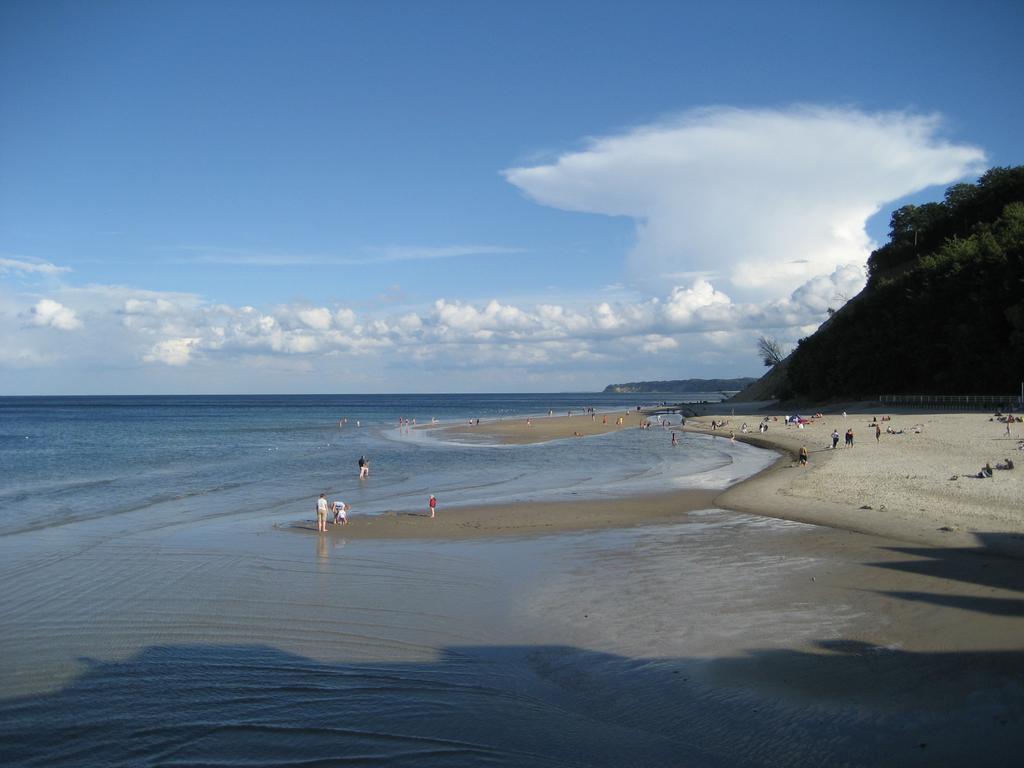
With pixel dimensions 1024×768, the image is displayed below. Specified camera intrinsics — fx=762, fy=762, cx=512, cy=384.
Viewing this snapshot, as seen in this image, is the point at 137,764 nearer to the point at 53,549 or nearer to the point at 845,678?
the point at 845,678

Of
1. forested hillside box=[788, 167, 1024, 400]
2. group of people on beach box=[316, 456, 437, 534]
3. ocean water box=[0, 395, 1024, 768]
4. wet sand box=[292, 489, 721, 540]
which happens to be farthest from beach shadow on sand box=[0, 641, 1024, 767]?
forested hillside box=[788, 167, 1024, 400]

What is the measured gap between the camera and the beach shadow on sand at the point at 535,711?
7488 mm

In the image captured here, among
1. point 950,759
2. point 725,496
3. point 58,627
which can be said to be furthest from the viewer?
point 725,496

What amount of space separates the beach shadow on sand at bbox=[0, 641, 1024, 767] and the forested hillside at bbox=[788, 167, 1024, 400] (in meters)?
55.3

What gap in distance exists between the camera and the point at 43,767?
7383 mm

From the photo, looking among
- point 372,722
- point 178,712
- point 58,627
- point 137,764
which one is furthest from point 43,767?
point 58,627

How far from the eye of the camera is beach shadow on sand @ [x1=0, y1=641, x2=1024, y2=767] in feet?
24.6

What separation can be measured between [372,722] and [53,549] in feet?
44.8

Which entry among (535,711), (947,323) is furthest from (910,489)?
(947,323)

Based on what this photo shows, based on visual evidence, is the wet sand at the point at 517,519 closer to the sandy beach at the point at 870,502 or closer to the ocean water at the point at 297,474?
the sandy beach at the point at 870,502

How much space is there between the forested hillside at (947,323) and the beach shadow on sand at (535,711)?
5528 centimetres

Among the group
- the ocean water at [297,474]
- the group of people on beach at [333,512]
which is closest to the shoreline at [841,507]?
the group of people on beach at [333,512]

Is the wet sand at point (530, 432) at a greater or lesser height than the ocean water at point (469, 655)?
greater

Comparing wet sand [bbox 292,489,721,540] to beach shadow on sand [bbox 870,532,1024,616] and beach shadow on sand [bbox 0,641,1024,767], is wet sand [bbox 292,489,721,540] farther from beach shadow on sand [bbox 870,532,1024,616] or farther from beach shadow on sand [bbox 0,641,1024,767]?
beach shadow on sand [bbox 0,641,1024,767]
